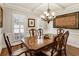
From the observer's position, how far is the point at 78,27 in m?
1.38

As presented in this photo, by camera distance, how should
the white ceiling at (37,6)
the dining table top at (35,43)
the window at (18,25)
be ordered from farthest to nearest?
the dining table top at (35,43) < the window at (18,25) < the white ceiling at (37,6)

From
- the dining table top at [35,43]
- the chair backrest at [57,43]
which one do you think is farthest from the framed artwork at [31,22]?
the chair backrest at [57,43]

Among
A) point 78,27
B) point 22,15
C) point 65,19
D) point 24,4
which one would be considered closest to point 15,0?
point 24,4

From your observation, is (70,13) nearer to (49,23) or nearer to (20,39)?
(49,23)

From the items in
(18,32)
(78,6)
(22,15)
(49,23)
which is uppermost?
(78,6)

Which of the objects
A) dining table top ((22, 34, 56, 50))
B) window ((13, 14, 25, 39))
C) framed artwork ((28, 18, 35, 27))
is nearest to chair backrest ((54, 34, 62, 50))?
dining table top ((22, 34, 56, 50))

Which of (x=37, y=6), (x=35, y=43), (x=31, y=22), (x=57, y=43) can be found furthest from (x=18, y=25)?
(x=57, y=43)

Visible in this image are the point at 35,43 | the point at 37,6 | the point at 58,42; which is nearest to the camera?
the point at 37,6

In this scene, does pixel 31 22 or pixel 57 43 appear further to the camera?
pixel 57 43

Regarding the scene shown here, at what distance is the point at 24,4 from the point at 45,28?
1.73ft

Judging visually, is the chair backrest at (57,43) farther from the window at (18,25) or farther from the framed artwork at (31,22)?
the window at (18,25)

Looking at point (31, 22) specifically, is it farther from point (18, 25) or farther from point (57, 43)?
point (57, 43)

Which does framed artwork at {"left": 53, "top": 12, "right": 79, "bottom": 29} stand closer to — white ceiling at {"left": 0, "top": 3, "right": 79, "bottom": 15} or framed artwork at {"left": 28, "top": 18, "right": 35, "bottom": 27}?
white ceiling at {"left": 0, "top": 3, "right": 79, "bottom": 15}

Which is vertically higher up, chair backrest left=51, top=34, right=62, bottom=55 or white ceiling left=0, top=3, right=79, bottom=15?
white ceiling left=0, top=3, right=79, bottom=15
